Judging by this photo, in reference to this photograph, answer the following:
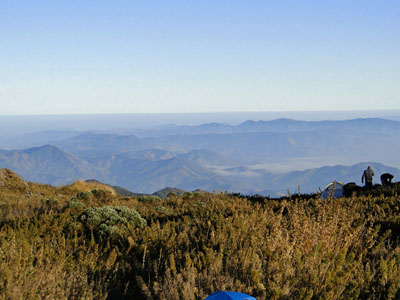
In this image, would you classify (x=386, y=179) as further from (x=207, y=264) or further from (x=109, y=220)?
(x=207, y=264)

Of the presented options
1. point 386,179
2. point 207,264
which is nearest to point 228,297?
point 207,264

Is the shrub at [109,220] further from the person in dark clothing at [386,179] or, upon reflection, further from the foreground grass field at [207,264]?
the person in dark clothing at [386,179]

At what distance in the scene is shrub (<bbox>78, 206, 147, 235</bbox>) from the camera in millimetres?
7082

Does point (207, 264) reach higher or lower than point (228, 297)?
lower

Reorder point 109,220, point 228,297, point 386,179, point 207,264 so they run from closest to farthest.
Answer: point 228,297, point 207,264, point 109,220, point 386,179

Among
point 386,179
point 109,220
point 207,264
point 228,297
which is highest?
point 228,297

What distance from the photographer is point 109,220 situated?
7531 millimetres

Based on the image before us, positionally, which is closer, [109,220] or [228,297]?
[228,297]

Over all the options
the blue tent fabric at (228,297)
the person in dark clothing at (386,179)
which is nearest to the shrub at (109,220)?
the blue tent fabric at (228,297)

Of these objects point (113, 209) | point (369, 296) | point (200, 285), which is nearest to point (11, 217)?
point (113, 209)

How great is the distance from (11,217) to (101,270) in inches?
221

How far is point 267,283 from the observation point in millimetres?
3807

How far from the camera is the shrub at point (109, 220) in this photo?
708 centimetres

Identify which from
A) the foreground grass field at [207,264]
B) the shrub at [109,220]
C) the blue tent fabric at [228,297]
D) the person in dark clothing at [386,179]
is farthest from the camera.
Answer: the person in dark clothing at [386,179]
